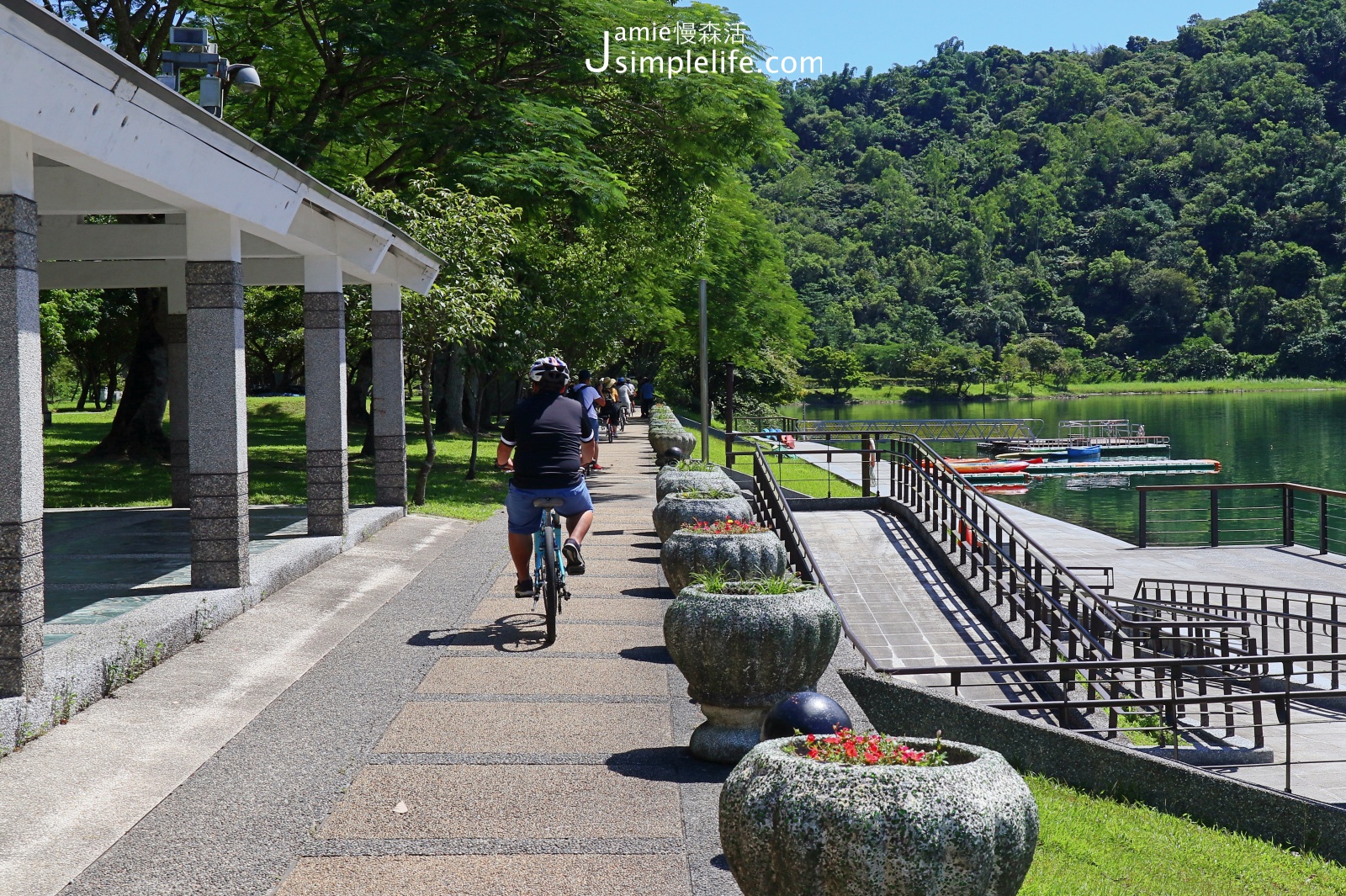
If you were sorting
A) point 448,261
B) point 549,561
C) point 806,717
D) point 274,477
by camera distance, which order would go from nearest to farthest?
point 806,717 < point 549,561 < point 448,261 < point 274,477

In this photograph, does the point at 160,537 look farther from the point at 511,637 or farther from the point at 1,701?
the point at 1,701

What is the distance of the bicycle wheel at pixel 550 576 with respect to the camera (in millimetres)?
8281

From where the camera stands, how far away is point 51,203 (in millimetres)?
9641

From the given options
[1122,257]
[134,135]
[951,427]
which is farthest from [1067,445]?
[1122,257]

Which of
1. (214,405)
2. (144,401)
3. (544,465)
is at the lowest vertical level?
(544,465)

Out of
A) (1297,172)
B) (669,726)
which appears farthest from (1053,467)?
(1297,172)

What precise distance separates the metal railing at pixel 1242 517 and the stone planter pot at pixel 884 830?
16.2 m

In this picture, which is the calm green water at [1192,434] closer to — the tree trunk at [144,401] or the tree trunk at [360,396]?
the tree trunk at [360,396]

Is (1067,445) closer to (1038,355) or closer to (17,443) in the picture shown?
(17,443)

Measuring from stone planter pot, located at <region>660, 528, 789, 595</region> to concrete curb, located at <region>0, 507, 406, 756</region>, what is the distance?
324cm

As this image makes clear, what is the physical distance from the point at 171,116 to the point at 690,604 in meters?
4.51

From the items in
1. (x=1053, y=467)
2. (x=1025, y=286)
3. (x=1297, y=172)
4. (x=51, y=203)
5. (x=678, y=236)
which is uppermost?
(x=1297, y=172)

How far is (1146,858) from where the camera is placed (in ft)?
19.4

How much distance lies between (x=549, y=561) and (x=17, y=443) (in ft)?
10.6
